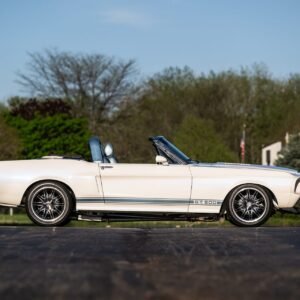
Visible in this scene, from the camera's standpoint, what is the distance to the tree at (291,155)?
1496 inches

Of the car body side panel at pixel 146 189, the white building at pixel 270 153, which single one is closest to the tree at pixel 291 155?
the white building at pixel 270 153

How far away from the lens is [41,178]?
10.9 m

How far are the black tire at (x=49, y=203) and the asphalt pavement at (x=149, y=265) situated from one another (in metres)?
1.90

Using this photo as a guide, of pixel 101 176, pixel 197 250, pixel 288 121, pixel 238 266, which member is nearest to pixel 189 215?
pixel 101 176

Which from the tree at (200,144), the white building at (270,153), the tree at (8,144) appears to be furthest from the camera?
the white building at (270,153)

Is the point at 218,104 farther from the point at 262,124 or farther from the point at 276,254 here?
the point at 276,254

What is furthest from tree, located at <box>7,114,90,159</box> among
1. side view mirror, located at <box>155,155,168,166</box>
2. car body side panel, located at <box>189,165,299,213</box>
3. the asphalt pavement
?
the asphalt pavement

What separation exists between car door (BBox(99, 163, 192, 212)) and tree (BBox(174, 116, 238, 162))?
1305 inches

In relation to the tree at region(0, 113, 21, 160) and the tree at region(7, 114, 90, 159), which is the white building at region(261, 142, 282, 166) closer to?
the tree at region(7, 114, 90, 159)

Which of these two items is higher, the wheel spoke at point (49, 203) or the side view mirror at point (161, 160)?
the side view mirror at point (161, 160)

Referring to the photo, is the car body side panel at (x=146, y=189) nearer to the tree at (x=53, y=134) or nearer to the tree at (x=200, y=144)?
the tree at (x=200, y=144)

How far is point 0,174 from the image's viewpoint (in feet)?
35.8

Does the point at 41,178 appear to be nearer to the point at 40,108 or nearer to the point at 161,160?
the point at 161,160

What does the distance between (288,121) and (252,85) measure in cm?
408
